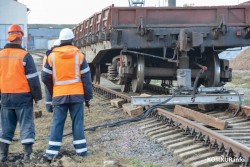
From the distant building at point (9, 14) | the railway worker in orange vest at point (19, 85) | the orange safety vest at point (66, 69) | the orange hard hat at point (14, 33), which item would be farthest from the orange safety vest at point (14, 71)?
the distant building at point (9, 14)

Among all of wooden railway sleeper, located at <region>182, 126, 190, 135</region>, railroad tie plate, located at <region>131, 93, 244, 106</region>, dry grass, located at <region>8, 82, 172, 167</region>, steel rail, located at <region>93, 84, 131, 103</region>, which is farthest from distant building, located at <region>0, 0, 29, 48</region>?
wooden railway sleeper, located at <region>182, 126, 190, 135</region>

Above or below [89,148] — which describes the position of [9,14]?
above

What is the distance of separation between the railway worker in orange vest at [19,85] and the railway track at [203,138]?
1950 mm

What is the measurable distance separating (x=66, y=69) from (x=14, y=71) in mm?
765

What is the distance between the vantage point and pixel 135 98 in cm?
964

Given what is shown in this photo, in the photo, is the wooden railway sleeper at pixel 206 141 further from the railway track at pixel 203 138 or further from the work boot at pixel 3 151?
the work boot at pixel 3 151

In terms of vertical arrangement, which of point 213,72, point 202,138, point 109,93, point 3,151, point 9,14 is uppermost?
point 9,14

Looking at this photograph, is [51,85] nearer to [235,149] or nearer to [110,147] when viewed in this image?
[110,147]

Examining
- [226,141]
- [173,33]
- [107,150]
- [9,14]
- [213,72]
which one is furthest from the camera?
[9,14]

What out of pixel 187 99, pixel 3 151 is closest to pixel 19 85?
pixel 3 151

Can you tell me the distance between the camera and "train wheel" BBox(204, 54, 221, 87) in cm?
1184

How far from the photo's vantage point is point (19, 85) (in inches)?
267

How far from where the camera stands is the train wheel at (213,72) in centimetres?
1184

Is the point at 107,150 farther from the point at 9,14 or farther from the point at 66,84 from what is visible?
the point at 9,14
